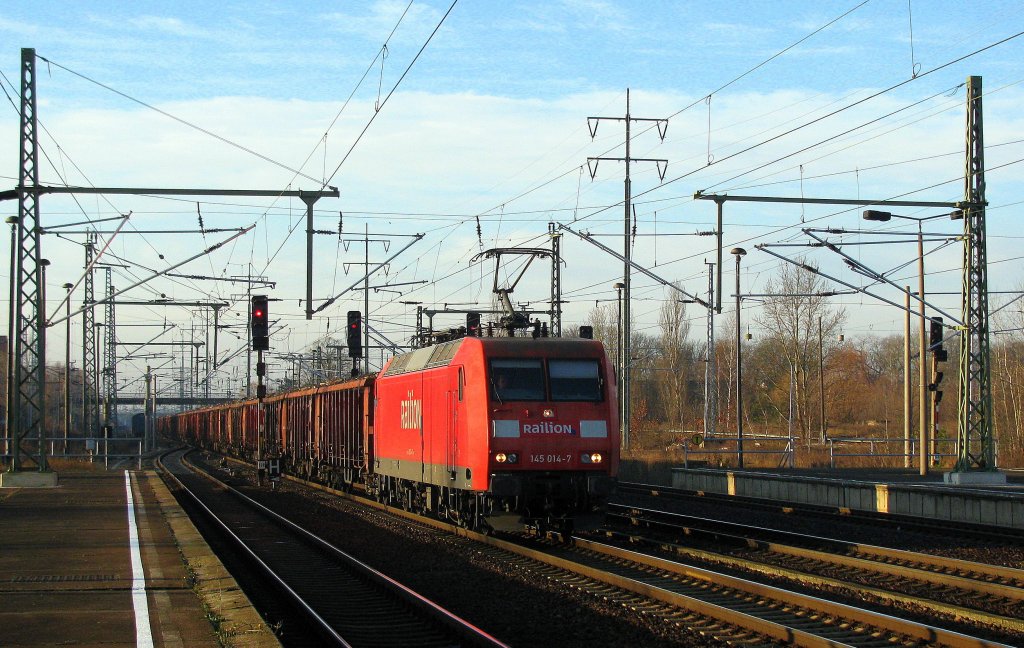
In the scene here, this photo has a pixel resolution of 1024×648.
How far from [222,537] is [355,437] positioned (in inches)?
367

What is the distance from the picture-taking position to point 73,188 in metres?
25.0

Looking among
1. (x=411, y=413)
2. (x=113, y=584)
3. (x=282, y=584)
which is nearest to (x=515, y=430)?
(x=282, y=584)

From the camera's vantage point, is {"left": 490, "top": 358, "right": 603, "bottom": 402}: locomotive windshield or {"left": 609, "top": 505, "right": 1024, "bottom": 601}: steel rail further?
{"left": 490, "top": 358, "right": 603, "bottom": 402}: locomotive windshield

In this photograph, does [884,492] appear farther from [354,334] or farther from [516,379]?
[354,334]

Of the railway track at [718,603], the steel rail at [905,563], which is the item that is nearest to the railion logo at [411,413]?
the railway track at [718,603]

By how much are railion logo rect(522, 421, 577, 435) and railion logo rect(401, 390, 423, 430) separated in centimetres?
427

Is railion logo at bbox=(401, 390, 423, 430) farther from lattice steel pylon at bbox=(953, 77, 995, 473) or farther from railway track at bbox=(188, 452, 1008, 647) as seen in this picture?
lattice steel pylon at bbox=(953, 77, 995, 473)

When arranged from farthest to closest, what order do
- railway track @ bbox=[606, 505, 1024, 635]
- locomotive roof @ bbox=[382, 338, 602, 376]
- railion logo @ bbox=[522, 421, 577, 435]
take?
locomotive roof @ bbox=[382, 338, 602, 376], railion logo @ bbox=[522, 421, 577, 435], railway track @ bbox=[606, 505, 1024, 635]

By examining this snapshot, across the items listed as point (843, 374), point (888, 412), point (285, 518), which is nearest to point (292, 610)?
point (285, 518)

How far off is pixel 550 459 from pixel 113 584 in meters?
6.64

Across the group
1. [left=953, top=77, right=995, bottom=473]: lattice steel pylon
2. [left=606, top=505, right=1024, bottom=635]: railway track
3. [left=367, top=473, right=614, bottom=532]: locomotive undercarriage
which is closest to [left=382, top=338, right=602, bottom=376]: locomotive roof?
[left=367, top=473, right=614, bottom=532]: locomotive undercarriage

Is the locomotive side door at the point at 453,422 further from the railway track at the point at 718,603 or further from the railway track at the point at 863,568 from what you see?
the railway track at the point at 863,568

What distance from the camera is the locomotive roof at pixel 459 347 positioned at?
1747 centimetres

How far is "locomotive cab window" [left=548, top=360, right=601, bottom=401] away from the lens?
17500 millimetres
